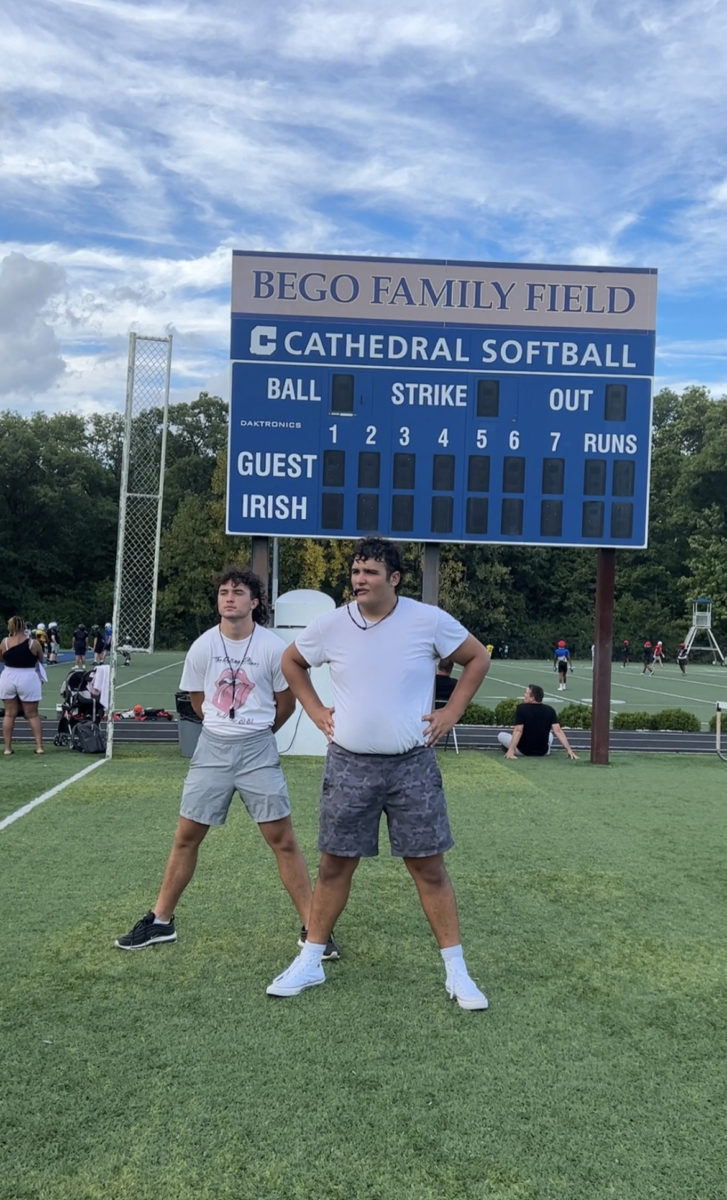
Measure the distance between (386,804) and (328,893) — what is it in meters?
0.49

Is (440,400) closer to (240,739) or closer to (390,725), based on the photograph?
(240,739)

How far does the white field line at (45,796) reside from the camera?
8047 mm

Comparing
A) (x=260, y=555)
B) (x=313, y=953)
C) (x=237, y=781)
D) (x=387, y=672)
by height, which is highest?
(x=260, y=555)

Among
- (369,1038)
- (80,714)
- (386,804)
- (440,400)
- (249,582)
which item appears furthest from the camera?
(80,714)

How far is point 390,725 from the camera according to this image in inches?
158

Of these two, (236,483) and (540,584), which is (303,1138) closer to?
(236,483)

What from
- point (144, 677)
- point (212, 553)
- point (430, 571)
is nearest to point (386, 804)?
point (430, 571)

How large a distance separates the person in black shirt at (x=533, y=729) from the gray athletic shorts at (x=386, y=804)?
30.3 ft

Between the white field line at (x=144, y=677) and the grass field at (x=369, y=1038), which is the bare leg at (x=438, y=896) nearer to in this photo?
the grass field at (x=369, y=1038)

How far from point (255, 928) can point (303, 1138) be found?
2.23 m

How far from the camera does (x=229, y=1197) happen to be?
2.76 metres

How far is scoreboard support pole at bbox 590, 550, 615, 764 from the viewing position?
12.8 meters

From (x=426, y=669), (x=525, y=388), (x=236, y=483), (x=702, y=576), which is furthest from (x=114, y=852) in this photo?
(x=702, y=576)

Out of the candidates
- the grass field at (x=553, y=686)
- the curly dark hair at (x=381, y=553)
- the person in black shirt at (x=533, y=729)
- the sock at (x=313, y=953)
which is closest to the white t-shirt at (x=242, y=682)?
the curly dark hair at (x=381, y=553)
